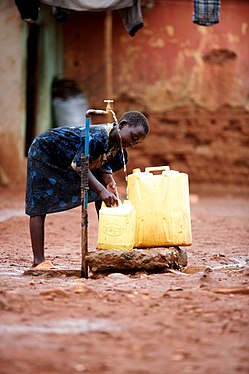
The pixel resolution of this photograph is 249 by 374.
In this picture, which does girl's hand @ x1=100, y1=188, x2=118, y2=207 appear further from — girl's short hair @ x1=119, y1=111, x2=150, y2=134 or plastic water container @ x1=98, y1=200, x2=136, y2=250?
girl's short hair @ x1=119, y1=111, x2=150, y2=134

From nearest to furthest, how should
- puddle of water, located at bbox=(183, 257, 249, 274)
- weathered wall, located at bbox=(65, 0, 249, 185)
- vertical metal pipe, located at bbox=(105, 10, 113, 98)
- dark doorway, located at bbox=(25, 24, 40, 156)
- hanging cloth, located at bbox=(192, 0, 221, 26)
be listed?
puddle of water, located at bbox=(183, 257, 249, 274) → hanging cloth, located at bbox=(192, 0, 221, 26) → dark doorway, located at bbox=(25, 24, 40, 156) → weathered wall, located at bbox=(65, 0, 249, 185) → vertical metal pipe, located at bbox=(105, 10, 113, 98)

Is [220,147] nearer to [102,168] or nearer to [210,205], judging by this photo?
[210,205]

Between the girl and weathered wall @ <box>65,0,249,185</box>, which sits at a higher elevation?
weathered wall @ <box>65,0,249,185</box>

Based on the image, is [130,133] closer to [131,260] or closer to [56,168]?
[56,168]

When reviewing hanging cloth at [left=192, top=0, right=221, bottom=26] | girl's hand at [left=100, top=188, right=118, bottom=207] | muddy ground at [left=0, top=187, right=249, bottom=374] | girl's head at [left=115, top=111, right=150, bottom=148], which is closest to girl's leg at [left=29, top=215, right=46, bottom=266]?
muddy ground at [left=0, top=187, right=249, bottom=374]

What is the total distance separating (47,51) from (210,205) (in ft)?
12.3

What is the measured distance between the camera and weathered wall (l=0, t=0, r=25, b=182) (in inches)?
488

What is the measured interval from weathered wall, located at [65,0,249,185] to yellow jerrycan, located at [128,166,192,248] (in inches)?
327

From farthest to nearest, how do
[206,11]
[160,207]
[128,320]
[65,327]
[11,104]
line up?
1. [11,104]
2. [206,11]
3. [160,207]
4. [128,320]
5. [65,327]

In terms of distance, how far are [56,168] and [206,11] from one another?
13.6ft

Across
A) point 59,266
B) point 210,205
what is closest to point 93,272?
point 59,266

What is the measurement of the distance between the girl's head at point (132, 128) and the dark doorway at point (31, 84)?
25.7 feet

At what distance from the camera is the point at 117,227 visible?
5.58m

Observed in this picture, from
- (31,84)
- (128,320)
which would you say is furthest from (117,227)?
(31,84)
